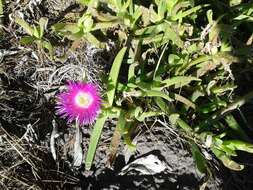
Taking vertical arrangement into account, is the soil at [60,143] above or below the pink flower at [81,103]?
below

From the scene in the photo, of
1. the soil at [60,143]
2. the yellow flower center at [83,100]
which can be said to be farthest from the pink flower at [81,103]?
the soil at [60,143]

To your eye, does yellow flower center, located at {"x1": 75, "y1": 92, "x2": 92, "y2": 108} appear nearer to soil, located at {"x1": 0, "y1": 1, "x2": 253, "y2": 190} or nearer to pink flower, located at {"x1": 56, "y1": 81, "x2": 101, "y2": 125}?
pink flower, located at {"x1": 56, "y1": 81, "x2": 101, "y2": 125}

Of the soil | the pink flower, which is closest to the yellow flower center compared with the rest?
the pink flower

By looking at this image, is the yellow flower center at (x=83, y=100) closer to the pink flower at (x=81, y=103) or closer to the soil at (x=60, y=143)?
the pink flower at (x=81, y=103)

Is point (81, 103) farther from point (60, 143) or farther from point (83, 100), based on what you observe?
point (60, 143)

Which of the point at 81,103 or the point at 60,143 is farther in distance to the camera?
the point at 60,143

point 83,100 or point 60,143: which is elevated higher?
point 83,100

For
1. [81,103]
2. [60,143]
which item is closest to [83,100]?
[81,103]

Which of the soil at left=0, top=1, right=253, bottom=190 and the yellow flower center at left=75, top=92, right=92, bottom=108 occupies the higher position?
the yellow flower center at left=75, top=92, right=92, bottom=108
